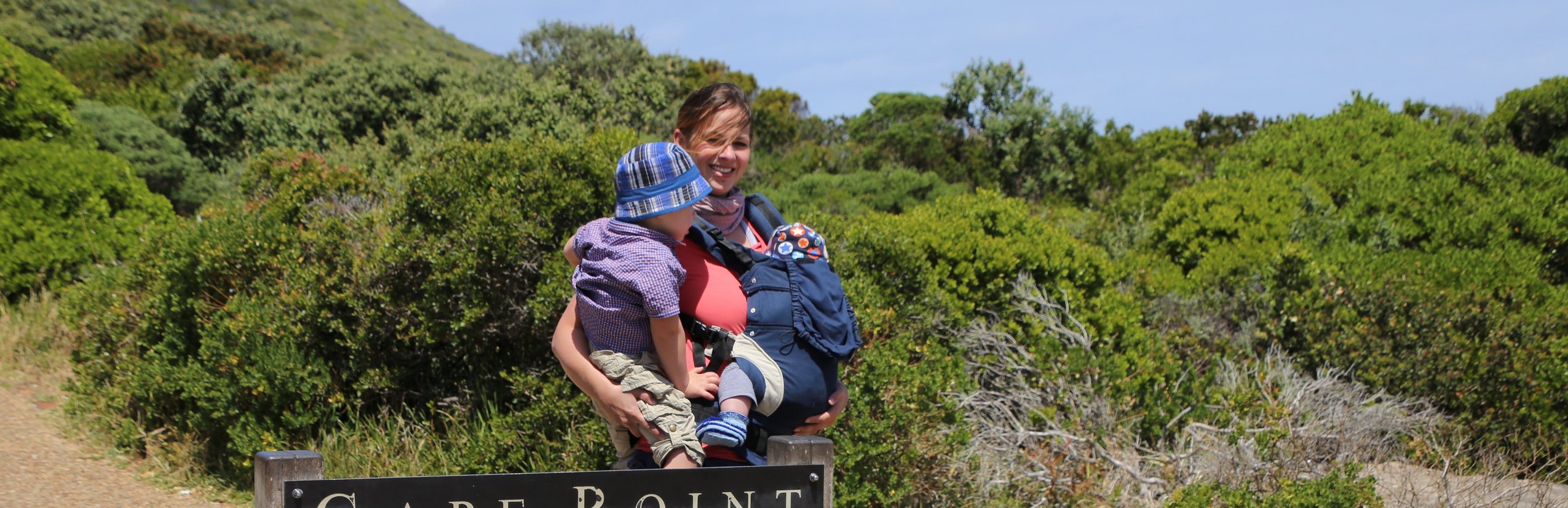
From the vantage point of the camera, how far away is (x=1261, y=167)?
915 centimetres

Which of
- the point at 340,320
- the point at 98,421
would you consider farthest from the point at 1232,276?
the point at 98,421

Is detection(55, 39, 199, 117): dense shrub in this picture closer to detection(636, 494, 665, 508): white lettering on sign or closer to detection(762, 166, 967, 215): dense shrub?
detection(762, 166, 967, 215): dense shrub

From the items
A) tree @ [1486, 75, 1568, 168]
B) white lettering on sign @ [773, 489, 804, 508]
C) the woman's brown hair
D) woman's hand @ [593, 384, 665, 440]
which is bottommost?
white lettering on sign @ [773, 489, 804, 508]

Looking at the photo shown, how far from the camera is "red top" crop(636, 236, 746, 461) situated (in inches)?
93.6

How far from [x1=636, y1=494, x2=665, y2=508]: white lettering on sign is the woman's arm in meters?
0.17

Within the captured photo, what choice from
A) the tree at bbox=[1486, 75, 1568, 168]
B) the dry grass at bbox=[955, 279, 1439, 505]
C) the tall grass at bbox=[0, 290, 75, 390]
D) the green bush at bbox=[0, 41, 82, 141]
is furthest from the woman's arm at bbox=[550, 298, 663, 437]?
the tree at bbox=[1486, 75, 1568, 168]

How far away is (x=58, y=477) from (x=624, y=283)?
14.3 ft

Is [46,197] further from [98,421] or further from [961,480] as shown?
[961,480]

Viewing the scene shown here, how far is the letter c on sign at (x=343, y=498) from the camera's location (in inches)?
77.7

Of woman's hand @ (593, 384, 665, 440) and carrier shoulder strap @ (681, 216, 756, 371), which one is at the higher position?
carrier shoulder strap @ (681, 216, 756, 371)

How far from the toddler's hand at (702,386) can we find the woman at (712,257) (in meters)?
0.10

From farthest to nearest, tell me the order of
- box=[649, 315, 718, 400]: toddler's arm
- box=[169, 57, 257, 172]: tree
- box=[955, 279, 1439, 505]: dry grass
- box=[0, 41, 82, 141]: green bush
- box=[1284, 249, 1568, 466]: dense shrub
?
box=[169, 57, 257, 172]: tree, box=[0, 41, 82, 141]: green bush, box=[1284, 249, 1568, 466]: dense shrub, box=[955, 279, 1439, 505]: dry grass, box=[649, 315, 718, 400]: toddler's arm

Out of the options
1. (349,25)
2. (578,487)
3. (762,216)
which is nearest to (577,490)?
(578,487)

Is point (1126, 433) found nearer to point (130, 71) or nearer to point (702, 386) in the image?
point (702, 386)
